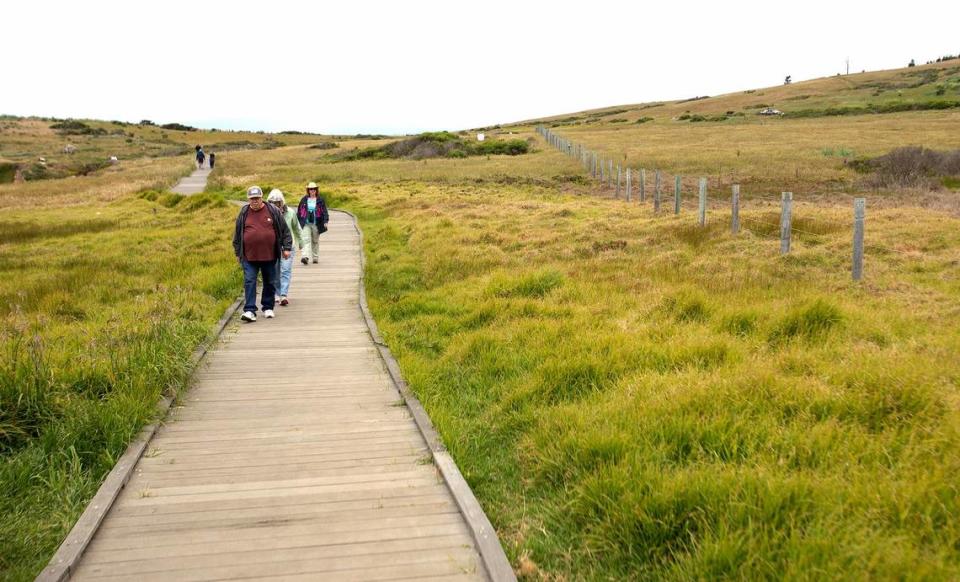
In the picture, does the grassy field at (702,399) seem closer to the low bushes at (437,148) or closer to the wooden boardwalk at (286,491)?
the wooden boardwalk at (286,491)

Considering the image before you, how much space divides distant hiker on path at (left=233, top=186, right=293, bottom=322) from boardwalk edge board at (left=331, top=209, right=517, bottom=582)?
346 centimetres

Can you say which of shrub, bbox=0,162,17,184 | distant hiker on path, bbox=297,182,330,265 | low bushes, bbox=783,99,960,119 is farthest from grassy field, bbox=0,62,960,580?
low bushes, bbox=783,99,960,119

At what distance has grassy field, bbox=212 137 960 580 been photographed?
12.2 feet

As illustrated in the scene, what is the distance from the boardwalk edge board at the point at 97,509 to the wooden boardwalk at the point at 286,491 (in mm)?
62

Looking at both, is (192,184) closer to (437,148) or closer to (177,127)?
(437,148)

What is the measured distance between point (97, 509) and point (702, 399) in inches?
169

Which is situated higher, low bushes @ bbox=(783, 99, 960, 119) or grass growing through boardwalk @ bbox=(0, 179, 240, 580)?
low bushes @ bbox=(783, 99, 960, 119)

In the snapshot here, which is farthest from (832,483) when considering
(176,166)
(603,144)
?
(176,166)

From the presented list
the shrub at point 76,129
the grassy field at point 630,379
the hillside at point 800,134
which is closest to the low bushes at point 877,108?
the hillside at point 800,134

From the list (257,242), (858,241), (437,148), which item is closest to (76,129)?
(437,148)

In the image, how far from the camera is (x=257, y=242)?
32.4 feet

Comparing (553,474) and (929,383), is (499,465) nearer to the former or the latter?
(553,474)

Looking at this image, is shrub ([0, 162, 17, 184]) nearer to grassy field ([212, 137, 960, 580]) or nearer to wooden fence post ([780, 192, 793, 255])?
grassy field ([212, 137, 960, 580])

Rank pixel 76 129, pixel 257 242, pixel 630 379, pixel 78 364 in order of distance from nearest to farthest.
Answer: pixel 630 379 → pixel 78 364 → pixel 257 242 → pixel 76 129
